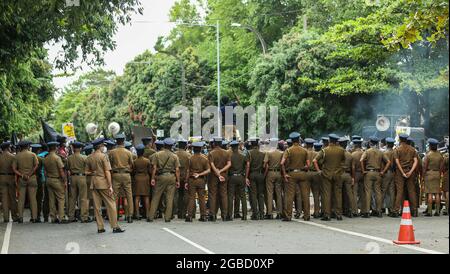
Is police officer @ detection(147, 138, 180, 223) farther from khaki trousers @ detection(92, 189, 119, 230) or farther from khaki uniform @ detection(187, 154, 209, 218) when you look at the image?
khaki trousers @ detection(92, 189, 119, 230)

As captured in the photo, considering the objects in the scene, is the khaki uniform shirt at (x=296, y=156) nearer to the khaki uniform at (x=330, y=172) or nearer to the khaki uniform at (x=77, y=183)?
the khaki uniform at (x=330, y=172)

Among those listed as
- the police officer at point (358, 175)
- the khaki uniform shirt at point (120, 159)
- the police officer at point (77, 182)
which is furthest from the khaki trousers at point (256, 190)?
the police officer at point (77, 182)

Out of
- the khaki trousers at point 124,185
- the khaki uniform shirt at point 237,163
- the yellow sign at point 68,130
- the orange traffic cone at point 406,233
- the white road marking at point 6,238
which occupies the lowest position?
the white road marking at point 6,238

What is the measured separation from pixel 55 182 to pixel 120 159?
2.07 metres

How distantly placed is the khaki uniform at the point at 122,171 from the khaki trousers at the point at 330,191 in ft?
15.3

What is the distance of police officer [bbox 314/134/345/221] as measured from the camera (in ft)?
68.2

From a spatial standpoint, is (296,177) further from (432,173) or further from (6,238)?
(6,238)

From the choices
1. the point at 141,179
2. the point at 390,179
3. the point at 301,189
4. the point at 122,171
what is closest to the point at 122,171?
the point at 122,171

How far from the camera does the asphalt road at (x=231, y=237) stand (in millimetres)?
14523

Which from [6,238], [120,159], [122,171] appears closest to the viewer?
[6,238]

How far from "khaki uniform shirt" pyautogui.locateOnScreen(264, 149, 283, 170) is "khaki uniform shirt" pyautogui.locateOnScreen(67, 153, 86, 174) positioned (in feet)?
14.9

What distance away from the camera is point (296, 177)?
2072cm
